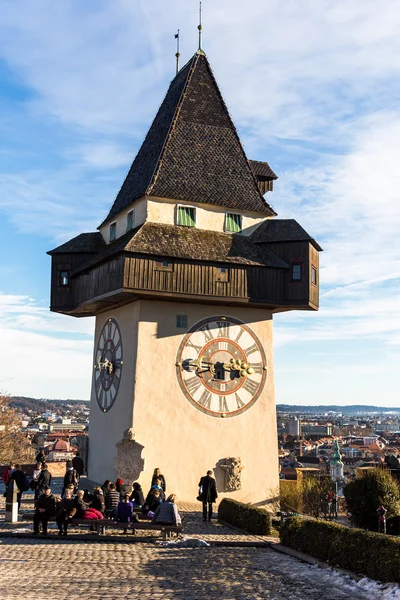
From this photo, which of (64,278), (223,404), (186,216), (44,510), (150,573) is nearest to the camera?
(150,573)

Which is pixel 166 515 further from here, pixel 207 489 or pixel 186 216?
pixel 186 216

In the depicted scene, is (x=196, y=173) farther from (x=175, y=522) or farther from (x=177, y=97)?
(x=175, y=522)

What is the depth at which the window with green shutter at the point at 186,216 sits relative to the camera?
26.7 meters

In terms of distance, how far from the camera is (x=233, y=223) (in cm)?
2752

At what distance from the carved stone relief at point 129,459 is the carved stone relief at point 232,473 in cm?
287

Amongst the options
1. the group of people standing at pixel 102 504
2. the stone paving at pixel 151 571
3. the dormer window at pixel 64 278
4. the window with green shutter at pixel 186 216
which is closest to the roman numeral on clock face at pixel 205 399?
the group of people standing at pixel 102 504

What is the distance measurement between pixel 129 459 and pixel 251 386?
4727 mm

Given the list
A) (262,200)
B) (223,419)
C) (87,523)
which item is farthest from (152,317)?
(87,523)

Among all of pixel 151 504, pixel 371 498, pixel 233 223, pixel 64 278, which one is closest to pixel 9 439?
pixel 64 278

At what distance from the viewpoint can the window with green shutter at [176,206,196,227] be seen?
26.7 metres

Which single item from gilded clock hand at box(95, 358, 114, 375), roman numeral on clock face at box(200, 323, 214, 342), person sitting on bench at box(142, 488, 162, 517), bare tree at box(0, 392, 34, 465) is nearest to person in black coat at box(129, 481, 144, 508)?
person sitting on bench at box(142, 488, 162, 517)

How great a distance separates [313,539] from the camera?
52.2ft

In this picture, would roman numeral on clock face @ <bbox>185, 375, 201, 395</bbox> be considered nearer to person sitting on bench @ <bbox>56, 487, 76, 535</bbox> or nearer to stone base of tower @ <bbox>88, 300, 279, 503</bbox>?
stone base of tower @ <bbox>88, 300, 279, 503</bbox>

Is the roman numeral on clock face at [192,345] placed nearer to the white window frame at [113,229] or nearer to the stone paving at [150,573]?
the white window frame at [113,229]
